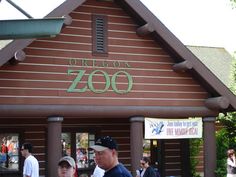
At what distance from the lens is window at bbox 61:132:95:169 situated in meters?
15.5

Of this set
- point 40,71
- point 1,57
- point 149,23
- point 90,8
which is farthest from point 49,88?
point 149,23

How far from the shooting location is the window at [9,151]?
571 inches

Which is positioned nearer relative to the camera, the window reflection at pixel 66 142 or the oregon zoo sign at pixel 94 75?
the oregon zoo sign at pixel 94 75

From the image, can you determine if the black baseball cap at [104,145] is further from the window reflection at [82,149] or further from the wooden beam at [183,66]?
the window reflection at [82,149]

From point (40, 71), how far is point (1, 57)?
139cm

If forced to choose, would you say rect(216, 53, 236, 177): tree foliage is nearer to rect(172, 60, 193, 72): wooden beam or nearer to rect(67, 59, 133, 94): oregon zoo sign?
rect(172, 60, 193, 72): wooden beam

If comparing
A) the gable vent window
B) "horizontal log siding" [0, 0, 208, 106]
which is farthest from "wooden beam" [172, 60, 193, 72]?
the gable vent window

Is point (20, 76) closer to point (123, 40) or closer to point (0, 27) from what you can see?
point (123, 40)

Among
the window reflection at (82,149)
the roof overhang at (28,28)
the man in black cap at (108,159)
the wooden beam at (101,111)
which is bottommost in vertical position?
the window reflection at (82,149)

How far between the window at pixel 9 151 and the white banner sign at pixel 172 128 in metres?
4.11

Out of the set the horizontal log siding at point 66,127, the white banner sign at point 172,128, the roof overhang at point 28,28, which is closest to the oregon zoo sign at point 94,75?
the white banner sign at point 172,128

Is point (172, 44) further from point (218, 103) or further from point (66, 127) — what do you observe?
point (66, 127)

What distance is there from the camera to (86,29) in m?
13.6

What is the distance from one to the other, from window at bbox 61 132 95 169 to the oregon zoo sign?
2.73 metres
